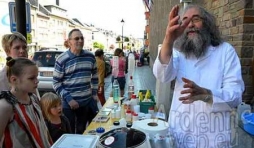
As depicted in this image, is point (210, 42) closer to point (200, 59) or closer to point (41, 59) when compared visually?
point (200, 59)

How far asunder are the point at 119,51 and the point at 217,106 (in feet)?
23.0

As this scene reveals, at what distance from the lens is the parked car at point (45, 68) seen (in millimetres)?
6988

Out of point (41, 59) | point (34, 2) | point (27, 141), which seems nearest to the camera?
point (27, 141)

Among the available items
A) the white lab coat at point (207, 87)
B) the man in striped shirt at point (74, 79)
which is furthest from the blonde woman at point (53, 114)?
the white lab coat at point (207, 87)

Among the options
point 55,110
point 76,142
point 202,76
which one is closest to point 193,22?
point 202,76

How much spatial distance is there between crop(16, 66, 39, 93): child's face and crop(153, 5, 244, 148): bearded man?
1050 mm

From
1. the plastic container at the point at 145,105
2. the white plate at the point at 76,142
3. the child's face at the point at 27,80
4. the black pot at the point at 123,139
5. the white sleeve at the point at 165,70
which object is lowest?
the plastic container at the point at 145,105

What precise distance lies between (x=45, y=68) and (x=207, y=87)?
6571 mm

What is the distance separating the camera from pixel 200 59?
1.58 metres

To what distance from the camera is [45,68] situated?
7.24 metres

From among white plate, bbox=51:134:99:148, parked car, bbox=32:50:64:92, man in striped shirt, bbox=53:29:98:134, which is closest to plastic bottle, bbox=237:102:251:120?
white plate, bbox=51:134:99:148

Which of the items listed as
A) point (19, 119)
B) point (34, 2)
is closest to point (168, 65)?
point (19, 119)

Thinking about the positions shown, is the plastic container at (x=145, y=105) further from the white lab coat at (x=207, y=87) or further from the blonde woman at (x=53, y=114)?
the white lab coat at (x=207, y=87)

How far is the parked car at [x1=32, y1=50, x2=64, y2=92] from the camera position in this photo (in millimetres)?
6988
